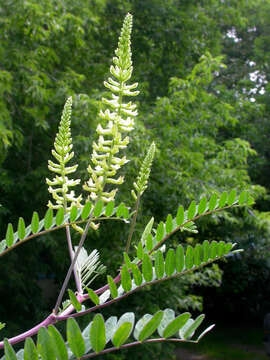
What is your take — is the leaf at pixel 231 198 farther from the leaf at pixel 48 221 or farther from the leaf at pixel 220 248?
the leaf at pixel 48 221

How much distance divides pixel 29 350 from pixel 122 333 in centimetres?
13

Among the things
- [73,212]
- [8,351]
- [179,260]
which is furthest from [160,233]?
[8,351]

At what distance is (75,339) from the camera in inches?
25.0

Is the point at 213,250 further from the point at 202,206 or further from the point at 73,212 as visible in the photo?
the point at 73,212

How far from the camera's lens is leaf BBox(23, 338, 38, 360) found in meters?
0.62

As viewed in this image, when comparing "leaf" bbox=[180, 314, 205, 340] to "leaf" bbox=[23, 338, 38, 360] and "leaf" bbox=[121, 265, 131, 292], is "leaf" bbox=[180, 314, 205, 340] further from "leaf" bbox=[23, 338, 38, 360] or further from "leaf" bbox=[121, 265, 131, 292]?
"leaf" bbox=[23, 338, 38, 360]

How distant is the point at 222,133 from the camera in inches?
349

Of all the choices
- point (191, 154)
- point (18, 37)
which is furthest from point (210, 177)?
point (18, 37)

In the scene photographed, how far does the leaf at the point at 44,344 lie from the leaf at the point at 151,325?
0.47 feet

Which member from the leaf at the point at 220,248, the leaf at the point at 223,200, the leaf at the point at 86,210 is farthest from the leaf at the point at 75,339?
the leaf at the point at 223,200

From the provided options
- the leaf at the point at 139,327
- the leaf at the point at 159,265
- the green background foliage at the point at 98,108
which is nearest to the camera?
A: the leaf at the point at 139,327

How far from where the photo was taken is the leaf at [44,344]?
62cm

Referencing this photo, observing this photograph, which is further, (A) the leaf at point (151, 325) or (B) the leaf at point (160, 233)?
(B) the leaf at point (160, 233)

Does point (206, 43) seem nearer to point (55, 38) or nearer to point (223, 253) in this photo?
point (55, 38)
